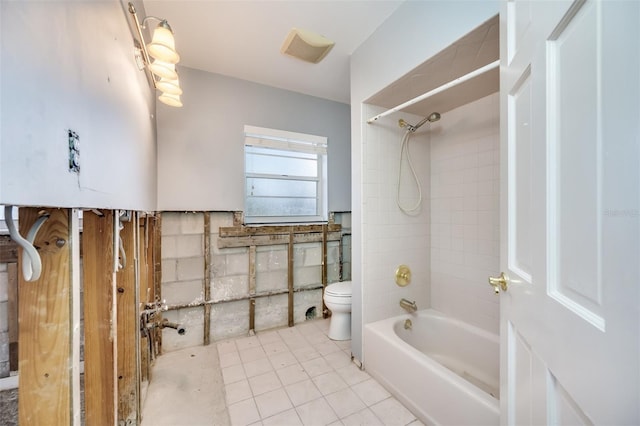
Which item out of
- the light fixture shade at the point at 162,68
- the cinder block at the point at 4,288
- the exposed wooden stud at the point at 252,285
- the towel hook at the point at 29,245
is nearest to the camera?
the towel hook at the point at 29,245

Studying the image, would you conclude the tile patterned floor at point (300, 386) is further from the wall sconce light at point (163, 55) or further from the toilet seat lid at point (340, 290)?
the wall sconce light at point (163, 55)

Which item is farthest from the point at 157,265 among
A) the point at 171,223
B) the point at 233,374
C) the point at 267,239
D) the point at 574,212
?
the point at 574,212

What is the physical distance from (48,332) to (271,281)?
6.46ft

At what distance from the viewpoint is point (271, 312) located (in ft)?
8.30

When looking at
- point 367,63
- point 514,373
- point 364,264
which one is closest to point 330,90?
point 367,63

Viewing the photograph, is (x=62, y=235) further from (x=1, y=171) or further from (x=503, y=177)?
(x=503, y=177)

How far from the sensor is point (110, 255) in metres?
0.93

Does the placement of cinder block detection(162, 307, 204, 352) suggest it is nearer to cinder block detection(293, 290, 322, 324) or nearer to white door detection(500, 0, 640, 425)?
cinder block detection(293, 290, 322, 324)

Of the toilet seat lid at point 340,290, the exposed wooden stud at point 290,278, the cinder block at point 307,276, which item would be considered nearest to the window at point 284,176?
the exposed wooden stud at point 290,278

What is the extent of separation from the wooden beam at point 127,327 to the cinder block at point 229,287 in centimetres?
103

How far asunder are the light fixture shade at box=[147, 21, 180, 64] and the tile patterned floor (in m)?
1.95

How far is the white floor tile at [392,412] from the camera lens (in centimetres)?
142

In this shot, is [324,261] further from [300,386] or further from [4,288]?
[4,288]

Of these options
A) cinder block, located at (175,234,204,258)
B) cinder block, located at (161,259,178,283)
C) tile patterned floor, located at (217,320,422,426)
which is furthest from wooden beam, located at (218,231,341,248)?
tile patterned floor, located at (217,320,422,426)
